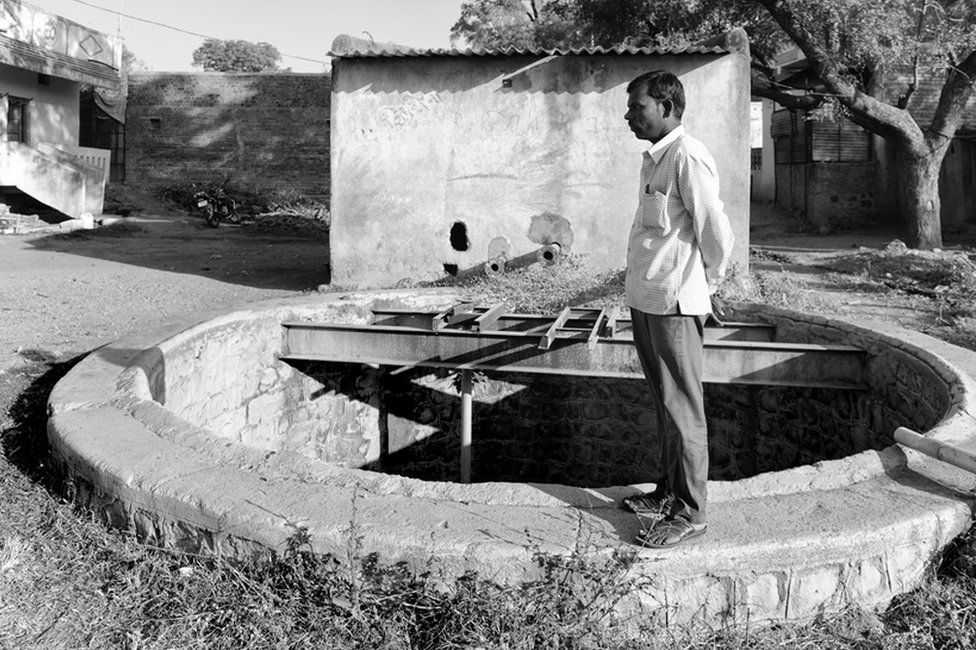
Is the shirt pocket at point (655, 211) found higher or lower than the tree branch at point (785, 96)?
lower

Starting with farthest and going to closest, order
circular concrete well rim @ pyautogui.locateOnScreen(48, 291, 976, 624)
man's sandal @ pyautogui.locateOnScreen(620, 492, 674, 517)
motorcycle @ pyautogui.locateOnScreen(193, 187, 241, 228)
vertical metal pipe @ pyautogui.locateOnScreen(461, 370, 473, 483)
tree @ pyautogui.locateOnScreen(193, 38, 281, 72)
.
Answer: tree @ pyautogui.locateOnScreen(193, 38, 281, 72), motorcycle @ pyautogui.locateOnScreen(193, 187, 241, 228), vertical metal pipe @ pyautogui.locateOnScreen(461, 370, 473, 483), man's sandal @ pyautogui.locateOnScreen(620, 492, 674, 517), circular concrete well rim @ pyautogui.locateOnScreen(48, 291, 976, 624)

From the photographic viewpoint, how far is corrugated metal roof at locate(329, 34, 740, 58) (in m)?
9.38

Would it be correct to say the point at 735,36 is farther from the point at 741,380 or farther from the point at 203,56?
the point at 203,56

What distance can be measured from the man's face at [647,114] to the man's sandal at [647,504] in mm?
1310

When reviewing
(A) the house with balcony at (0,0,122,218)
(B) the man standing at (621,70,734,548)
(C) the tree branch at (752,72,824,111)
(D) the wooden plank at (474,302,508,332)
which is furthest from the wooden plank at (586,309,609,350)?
(A) the house with balcony at (0,0,122,218)

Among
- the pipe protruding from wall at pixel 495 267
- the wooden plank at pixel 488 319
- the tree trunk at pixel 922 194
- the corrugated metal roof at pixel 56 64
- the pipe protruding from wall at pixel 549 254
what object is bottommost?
the wooden plank at pixel 488 319

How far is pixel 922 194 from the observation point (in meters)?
14.9

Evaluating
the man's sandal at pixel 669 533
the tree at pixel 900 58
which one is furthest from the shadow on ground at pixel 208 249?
the tree at pixel 900 58

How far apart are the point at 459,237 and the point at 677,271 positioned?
7.39 m

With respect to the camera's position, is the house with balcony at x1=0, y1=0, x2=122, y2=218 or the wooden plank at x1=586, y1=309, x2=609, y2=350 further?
the house with balcony at x1=0, y1=0, x2=122, y2=218

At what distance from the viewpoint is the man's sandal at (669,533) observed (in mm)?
2906

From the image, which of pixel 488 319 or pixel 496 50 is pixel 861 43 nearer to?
pixel 496 50

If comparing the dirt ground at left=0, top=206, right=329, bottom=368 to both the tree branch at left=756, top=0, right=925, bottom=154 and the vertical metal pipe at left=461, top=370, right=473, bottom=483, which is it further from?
the tree branch at left=756, top=0, right=925, bottom=154

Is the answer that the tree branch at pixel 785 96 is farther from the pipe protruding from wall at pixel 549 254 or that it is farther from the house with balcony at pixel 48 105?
the house with balcony at pixel 48 105
